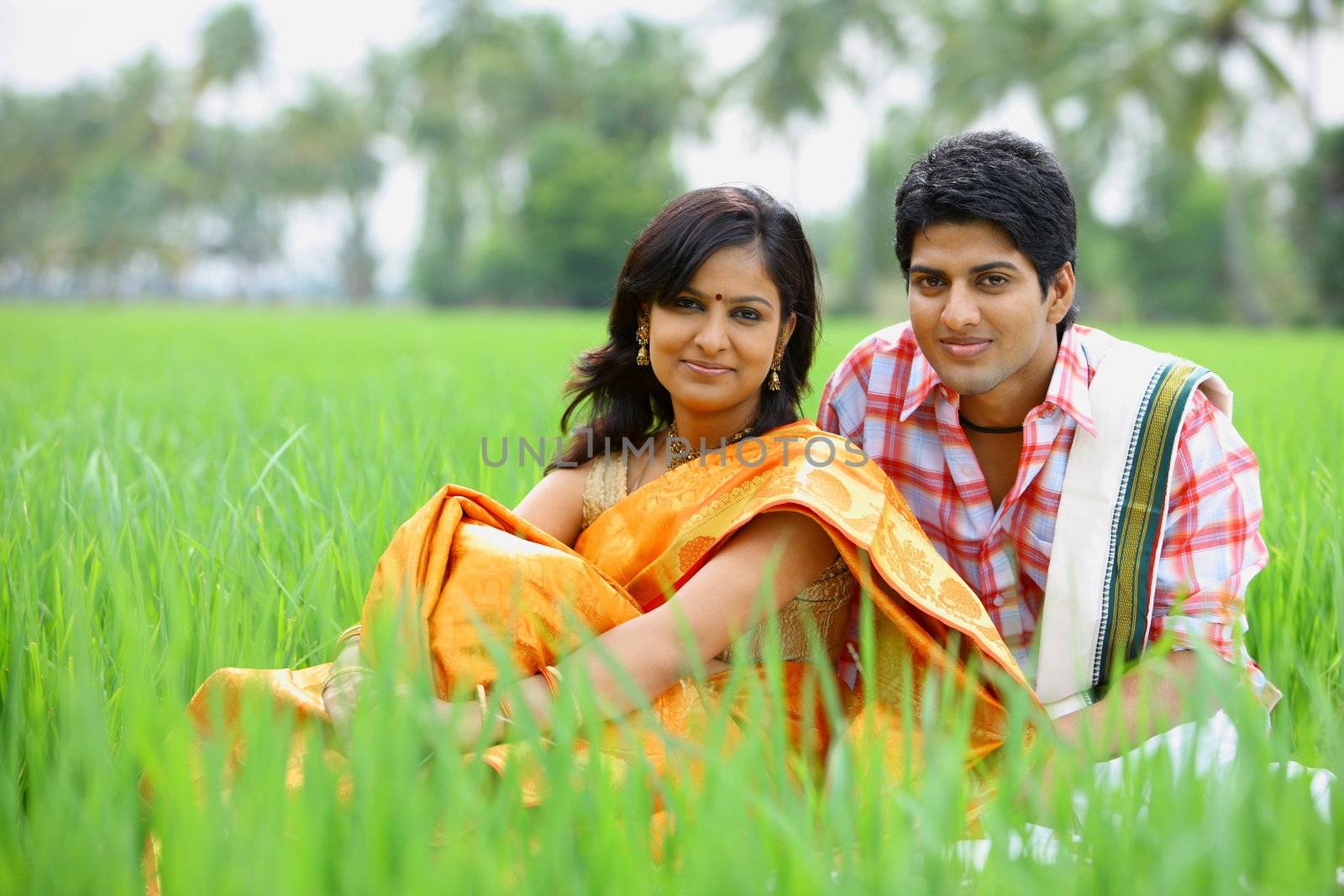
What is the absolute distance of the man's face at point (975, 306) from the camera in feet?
5.25

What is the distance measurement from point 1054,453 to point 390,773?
1.13 meters

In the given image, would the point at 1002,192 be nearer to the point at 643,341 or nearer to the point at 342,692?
the point at 643,341

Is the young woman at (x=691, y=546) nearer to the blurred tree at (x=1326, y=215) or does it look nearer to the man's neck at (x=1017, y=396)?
the man's neck at (x=1017, y=396)

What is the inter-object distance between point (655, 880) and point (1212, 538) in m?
1.01

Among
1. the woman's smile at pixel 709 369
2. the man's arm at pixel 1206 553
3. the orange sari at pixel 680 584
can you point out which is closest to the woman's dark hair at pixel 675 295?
the woman's smile at pixel 709 369

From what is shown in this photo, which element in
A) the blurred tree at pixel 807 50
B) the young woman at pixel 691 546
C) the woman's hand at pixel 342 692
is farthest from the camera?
the blurred tree at pixel 807 50

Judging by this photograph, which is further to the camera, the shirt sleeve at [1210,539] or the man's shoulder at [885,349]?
the man's shoulder at [885,349]

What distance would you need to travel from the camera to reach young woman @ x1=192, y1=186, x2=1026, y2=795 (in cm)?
136

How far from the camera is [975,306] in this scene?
159 cm

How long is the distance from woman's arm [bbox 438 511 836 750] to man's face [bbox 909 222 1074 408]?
1.17 feet

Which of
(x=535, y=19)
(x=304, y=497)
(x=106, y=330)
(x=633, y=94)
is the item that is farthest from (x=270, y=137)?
(x=304, y=497)

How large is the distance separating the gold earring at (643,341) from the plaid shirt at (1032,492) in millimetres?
340

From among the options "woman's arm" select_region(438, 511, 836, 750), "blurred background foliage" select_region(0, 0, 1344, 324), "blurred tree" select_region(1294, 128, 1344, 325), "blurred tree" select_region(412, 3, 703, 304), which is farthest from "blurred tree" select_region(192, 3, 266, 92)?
"woman's arm" select_region(438, 511, 836, 750)

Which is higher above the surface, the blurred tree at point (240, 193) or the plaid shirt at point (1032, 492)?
the blurred tree at point (240, 193)
